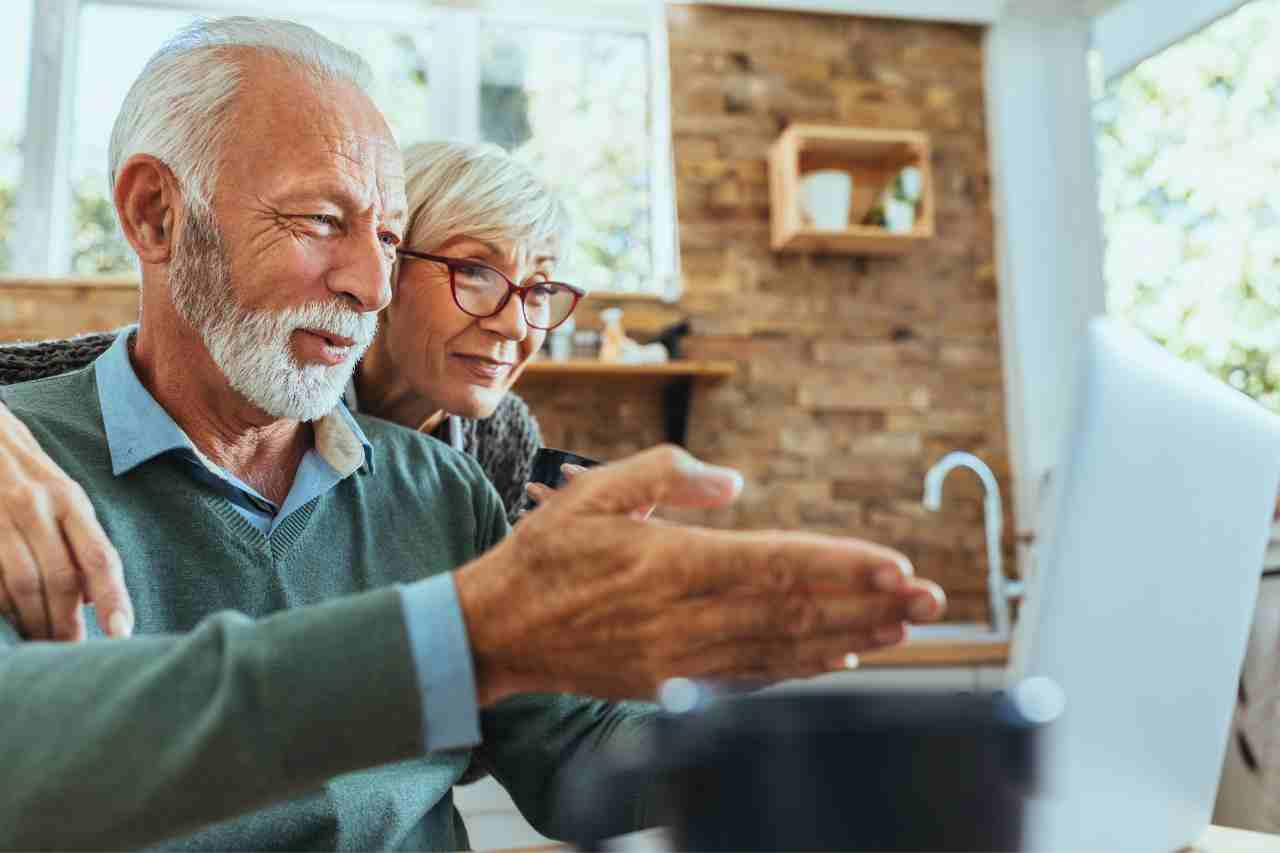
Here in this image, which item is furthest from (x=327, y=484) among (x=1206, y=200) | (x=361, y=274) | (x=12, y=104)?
(x=1206, y=200)

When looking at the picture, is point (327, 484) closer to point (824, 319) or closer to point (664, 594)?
point (664, 594)

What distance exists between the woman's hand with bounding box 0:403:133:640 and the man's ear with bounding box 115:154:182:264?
0.38m

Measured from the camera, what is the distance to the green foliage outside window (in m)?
3.35

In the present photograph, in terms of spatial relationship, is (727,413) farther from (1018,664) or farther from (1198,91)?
(1018,664)

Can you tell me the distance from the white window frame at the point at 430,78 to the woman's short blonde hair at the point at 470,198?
63.5 inches

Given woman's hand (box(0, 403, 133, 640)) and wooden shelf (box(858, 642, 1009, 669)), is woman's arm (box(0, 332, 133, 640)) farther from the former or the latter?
wooden shelf (box(858, 642, 1009, 669))

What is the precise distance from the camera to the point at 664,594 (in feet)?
1.80

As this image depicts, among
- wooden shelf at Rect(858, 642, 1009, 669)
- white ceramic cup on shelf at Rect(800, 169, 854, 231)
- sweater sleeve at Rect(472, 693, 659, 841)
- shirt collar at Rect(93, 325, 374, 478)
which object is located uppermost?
white ceramic cup on shelf at Rect(800, 169, 854, 231)

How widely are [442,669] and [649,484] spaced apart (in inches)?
5.4

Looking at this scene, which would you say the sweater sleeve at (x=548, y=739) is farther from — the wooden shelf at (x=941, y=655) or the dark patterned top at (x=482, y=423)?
the wooden shelf at (x=941, y=655)

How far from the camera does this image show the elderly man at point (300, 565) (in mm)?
532

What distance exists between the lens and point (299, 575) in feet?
3.37

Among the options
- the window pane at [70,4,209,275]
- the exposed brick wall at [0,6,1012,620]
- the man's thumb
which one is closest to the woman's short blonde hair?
the man's thumb

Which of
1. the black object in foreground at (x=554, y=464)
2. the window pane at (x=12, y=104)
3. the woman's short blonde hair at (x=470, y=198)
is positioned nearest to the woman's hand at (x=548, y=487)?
the black object in foreground at (x=554, y=464)
